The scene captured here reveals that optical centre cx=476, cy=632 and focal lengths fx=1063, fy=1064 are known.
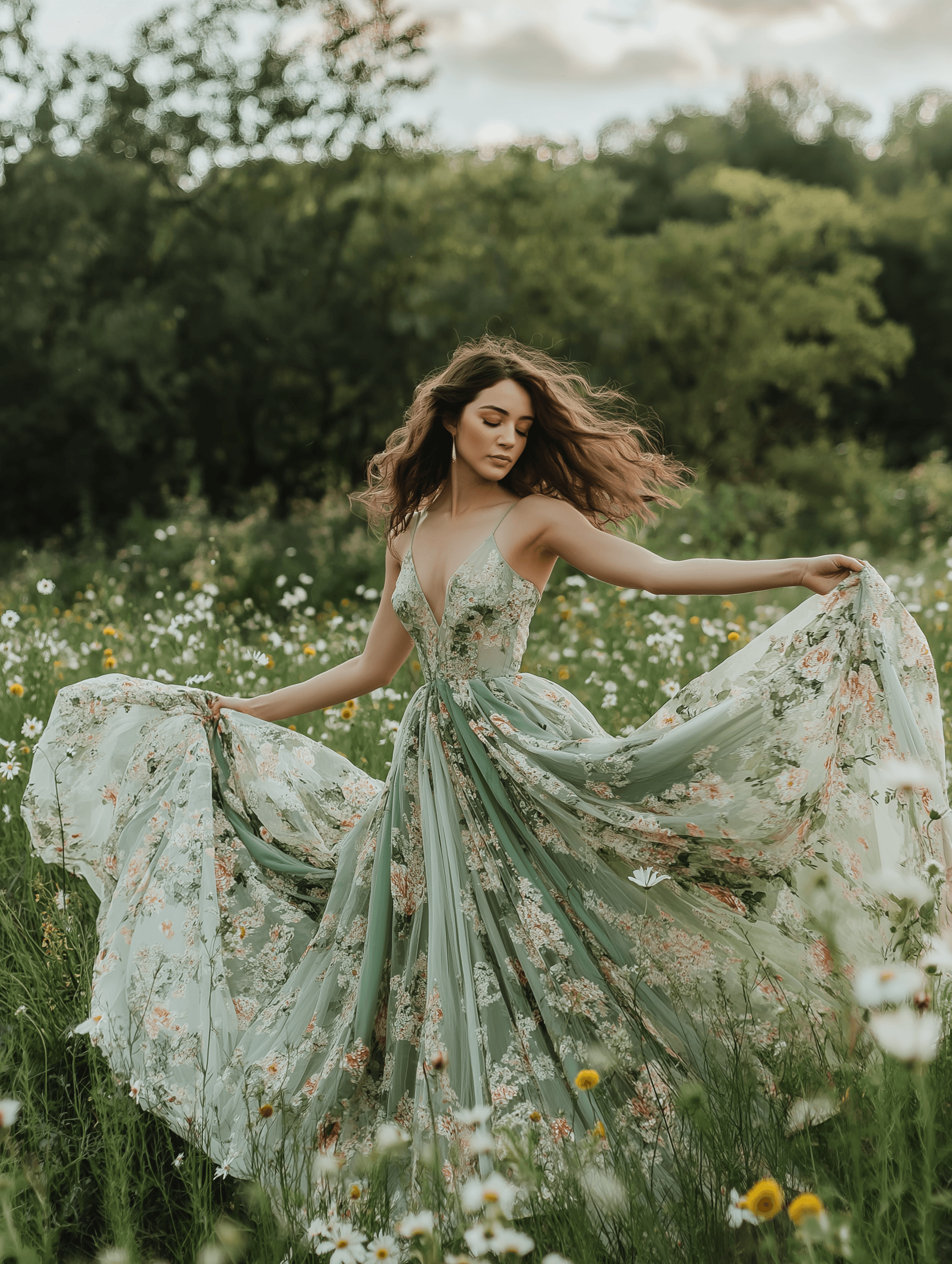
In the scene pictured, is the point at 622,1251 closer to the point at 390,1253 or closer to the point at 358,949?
the point at 390,1253

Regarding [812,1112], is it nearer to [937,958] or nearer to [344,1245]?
[937,958]

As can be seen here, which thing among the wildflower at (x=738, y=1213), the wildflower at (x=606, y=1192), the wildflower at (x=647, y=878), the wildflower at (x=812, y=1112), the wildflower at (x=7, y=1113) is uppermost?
the wildflower at (x=647, y=878)

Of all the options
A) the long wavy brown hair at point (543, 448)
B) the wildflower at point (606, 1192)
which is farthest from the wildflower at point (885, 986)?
the long wavy brown hair at point (543, 448)

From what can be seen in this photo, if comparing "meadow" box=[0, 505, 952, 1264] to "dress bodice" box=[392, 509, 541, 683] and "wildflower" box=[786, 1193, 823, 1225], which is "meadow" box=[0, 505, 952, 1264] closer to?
"wildflower" box=[786, 1193, 823, 1225]

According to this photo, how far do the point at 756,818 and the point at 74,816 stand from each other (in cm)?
202

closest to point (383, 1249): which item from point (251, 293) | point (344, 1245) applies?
point (344, 1245)

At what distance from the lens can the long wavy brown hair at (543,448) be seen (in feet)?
9.55

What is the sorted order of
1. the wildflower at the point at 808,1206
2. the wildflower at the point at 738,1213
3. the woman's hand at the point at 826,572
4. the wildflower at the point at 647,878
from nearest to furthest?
1. the wildflower at the point at 808,1206
2. the wildflower at the point at 738,1213
3. the wildflower at the point at 647,878
4. the woman's hand at the point at 826,572

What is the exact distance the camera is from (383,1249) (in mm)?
1713

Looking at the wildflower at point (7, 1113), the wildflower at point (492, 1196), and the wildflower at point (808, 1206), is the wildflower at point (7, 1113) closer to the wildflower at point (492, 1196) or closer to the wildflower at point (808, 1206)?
the wildflower at point (492, 1196)

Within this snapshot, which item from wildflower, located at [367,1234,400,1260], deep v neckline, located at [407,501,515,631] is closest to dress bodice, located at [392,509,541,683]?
deep v neckline, located at [407,501,515,631]

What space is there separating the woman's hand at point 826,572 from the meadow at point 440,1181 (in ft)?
2.90

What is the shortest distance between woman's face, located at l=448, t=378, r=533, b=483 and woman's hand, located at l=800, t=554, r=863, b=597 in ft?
2.83

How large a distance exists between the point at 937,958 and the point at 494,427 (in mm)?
1862
